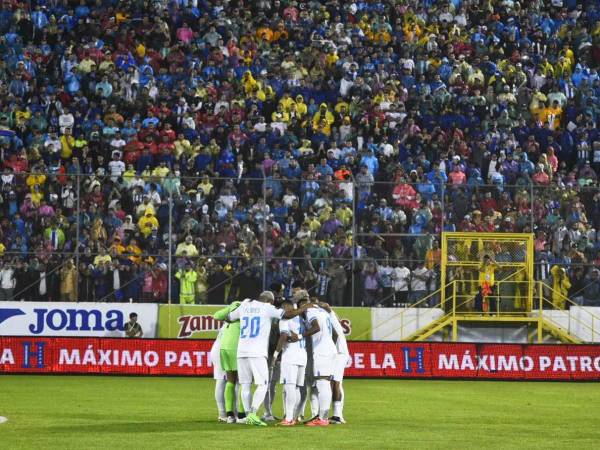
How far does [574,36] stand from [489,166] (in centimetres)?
934

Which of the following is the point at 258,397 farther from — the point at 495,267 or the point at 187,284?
the point at 495,267

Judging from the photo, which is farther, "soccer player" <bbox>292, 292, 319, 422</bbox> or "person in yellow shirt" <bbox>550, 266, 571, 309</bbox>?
"person in yellow shirt" <bbox>550, 266, 571, 309</bbox>

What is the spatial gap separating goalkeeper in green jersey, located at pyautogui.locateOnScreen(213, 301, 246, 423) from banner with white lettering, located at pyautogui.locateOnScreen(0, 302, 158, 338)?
13.4 m

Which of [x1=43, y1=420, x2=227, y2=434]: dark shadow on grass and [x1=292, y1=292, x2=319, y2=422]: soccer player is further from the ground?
[x1=292, y1=292, x2=319, y2=422]: soccer player

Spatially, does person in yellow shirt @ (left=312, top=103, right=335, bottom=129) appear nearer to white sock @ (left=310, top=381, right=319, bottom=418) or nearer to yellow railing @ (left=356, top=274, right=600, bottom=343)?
yellow railing @ (left=356, top=274, right=600, bottom=343)

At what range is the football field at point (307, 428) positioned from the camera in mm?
16469

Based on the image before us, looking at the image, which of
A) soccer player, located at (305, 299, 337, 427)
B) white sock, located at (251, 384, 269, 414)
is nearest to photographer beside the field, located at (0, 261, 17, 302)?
soccer player, located at (305, 299, 337, 427)

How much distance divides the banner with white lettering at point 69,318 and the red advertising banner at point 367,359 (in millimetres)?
1980

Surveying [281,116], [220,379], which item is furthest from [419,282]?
[220,379]

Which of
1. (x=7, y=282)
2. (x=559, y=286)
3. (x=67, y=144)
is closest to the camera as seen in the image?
(x=7, y=282)

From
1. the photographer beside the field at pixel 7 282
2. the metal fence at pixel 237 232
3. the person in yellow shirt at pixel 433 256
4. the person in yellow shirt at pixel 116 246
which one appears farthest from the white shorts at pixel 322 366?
→ the photographer beside the field at pixel 7 282

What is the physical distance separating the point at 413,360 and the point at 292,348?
12.8 meters

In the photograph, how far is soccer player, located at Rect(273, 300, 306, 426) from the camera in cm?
1812

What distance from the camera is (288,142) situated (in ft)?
124
